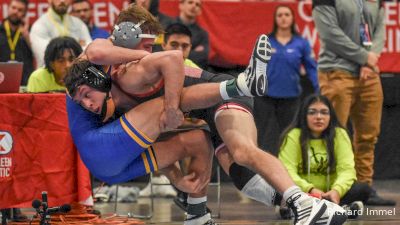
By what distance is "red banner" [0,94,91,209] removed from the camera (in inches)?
277

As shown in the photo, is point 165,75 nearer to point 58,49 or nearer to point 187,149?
point 187,149

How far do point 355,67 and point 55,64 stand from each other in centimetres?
246

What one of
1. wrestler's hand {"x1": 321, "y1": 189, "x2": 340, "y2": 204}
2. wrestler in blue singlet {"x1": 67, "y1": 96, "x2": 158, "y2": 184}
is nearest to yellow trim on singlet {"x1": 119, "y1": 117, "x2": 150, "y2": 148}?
wrestler in blue singlet {"x1": 67, "y1": 96, "x2": 158, "y2": 184}

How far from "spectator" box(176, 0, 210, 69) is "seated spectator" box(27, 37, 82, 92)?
1.43 metres

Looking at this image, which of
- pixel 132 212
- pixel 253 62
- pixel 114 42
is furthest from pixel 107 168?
pixel 132 212

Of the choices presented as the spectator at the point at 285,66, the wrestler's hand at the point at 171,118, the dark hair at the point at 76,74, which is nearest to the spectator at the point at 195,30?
the spectator at the point at 285,66

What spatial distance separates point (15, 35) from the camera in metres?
9.52

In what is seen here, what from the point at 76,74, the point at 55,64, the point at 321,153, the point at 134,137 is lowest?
the point at 321,153

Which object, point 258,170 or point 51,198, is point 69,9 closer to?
point 51,198

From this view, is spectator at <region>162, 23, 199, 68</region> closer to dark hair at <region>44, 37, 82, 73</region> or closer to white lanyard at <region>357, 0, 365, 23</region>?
dark hair at <region>44, 37, 82, 73</region>

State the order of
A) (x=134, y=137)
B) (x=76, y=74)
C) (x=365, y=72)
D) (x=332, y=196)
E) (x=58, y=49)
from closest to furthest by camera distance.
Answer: (x=134, y=137), (x=76, y=74), (x=332, y=196), (x=58, y=49), (x=365, y=72)

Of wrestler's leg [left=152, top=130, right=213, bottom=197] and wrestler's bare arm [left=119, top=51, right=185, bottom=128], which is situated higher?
wrestler's bare arm [left=119, top=51, right=185, bottom=128]

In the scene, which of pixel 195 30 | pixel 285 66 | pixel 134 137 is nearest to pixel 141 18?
pixel 134 137

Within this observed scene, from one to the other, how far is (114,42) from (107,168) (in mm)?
783
